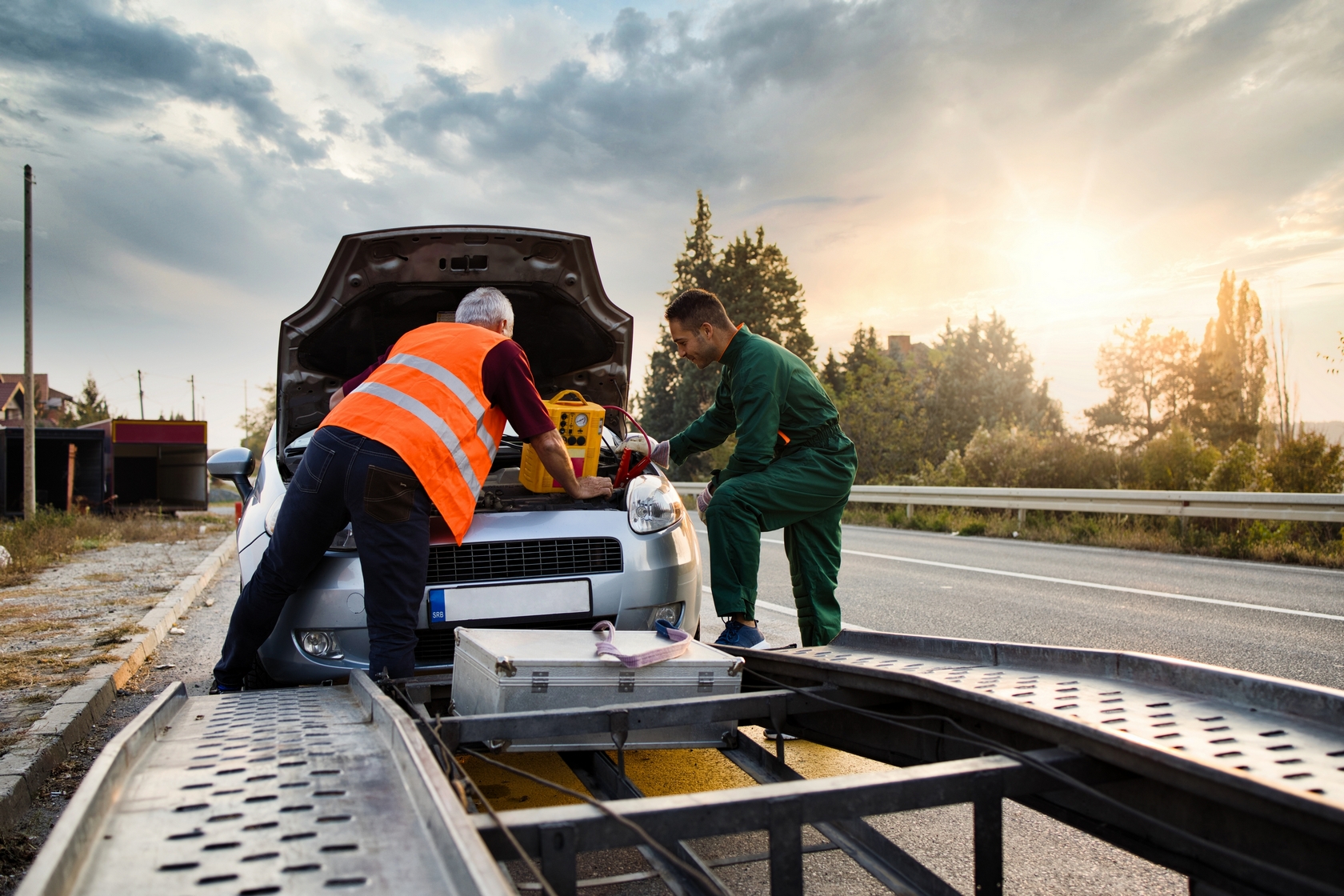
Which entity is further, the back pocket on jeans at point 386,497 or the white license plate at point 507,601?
the white license plate at point 507,601

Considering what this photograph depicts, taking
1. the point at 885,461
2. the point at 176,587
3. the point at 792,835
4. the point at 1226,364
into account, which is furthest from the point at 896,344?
the point at 792,835

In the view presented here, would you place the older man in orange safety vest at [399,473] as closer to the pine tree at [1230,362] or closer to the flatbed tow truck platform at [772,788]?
the flatbed tow truck platform at [772,788]

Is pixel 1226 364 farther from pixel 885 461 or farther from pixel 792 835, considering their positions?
pixel 792 835

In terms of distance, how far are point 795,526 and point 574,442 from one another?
118cm

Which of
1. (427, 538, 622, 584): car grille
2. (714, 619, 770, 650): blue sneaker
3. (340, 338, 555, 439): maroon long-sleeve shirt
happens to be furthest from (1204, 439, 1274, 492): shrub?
(340, 338, 555, 439): maroon long-sleeve shirt

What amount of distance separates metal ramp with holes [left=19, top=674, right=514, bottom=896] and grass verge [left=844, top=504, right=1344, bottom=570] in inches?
428

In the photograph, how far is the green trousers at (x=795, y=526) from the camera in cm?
385

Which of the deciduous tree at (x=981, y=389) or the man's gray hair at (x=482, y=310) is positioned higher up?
the deciduous tree at (x=981, y=389)

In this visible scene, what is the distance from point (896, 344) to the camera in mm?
93250

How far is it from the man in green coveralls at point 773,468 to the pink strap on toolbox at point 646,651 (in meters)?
1.10

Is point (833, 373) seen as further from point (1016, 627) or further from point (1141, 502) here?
point (1016, 627)

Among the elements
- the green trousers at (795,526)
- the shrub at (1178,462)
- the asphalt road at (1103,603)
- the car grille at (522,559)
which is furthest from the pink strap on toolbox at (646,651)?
the shrub at (1178,462)

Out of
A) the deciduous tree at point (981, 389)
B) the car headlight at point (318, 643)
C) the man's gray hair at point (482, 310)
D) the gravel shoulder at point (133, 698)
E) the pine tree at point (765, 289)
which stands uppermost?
the pine tree at point (765, 289)

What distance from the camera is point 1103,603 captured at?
7.29 meters
